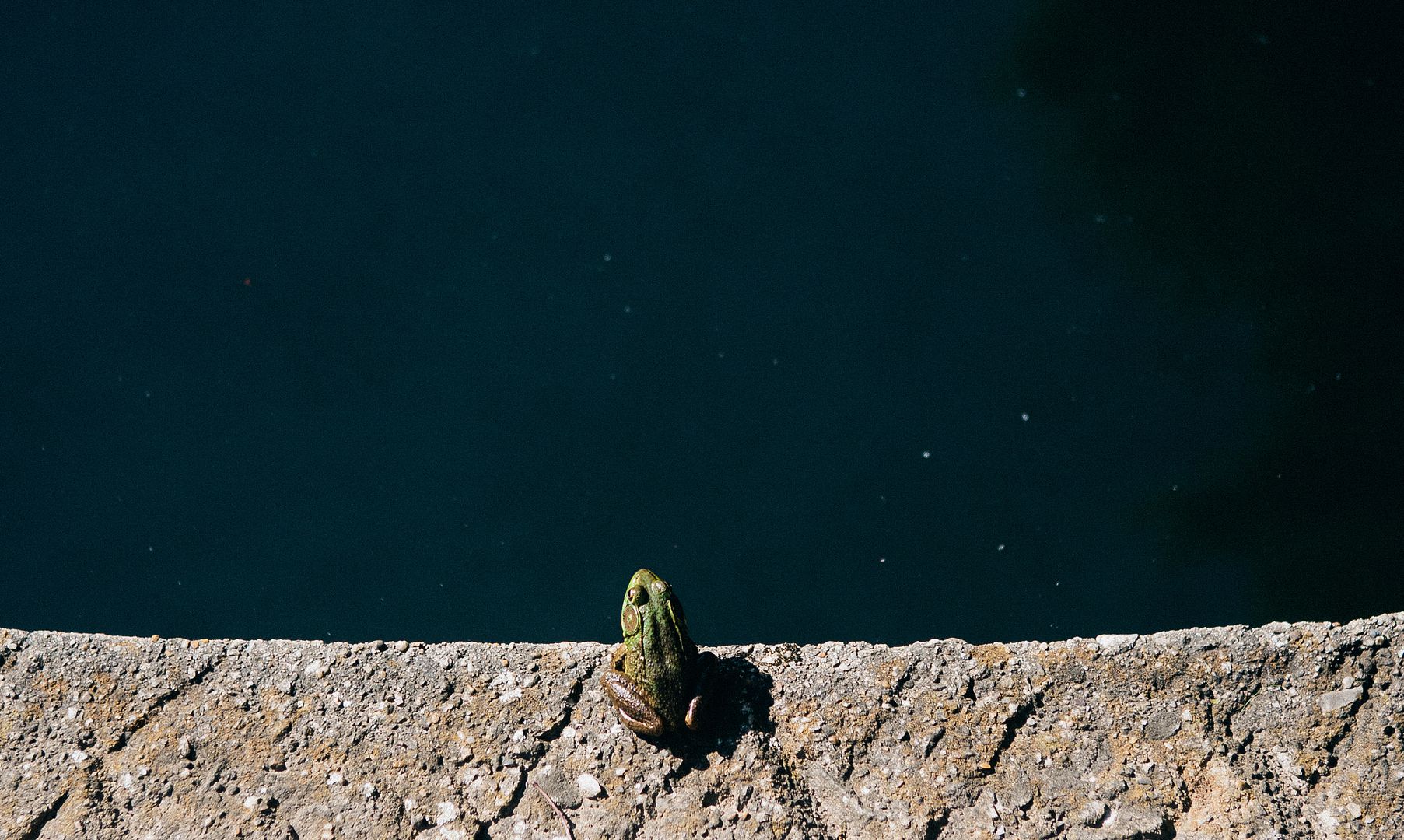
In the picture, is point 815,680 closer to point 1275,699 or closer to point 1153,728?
point 1153,728

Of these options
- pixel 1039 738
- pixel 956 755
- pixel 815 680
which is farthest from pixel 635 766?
pixel 1039 738

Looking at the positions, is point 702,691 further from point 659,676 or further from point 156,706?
point 156,706

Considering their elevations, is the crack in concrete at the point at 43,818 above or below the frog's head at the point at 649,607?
below

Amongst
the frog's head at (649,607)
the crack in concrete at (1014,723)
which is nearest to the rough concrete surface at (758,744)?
the crack in concrete at (1014,723)

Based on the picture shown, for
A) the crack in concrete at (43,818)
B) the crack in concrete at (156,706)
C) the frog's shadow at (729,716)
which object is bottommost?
the crack in concrete at (43,818)

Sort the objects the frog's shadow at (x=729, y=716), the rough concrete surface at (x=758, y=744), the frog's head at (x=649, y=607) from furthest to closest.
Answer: the frog's head at (x=649, y=607), the frog's shadow at (x=729, y=716), the rough concrete surface at (x=758, y=744)

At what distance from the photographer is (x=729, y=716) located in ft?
7.15

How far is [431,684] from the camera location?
7.31ft

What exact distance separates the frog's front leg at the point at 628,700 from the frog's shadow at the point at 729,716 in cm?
5

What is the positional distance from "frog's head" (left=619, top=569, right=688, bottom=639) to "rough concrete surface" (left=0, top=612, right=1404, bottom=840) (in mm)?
281

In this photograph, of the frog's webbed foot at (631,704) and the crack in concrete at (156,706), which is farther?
the crack in concrete at (156,706)

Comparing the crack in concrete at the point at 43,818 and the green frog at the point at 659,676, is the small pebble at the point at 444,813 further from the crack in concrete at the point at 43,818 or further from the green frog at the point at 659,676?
the crack in concrete at the point at 43,818

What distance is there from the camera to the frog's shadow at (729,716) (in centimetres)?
210

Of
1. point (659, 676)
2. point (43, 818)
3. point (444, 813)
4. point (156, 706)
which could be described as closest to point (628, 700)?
point (659, 676)
